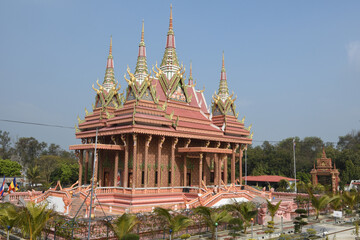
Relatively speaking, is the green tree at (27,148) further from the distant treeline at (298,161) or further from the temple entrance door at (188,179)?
the temple entrance door at (188,179)

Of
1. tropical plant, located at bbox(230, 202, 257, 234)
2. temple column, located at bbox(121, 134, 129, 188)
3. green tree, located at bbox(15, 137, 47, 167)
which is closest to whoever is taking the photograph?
tropical plant, located at bbox(230, 202, 257, 234)

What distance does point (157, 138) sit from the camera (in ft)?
81.2

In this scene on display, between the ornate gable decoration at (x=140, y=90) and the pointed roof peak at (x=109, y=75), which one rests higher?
the pointed roof peak at (x=109, y=75)

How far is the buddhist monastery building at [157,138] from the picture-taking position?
2267 centimetres

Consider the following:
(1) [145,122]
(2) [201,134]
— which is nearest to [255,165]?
(2) [201,134]

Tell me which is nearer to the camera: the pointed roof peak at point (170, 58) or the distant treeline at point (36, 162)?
the pointed roof peak at point (170, 58)

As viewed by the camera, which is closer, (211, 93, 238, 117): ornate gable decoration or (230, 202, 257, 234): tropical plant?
(230, 202, 257, 234): tropical plant

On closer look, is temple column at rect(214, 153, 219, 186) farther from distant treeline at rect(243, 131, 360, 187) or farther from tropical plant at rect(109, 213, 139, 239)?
distant treeline at rect(243, 131, 360, 187)

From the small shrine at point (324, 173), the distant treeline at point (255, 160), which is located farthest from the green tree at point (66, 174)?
the small shrine at point (324, 173)

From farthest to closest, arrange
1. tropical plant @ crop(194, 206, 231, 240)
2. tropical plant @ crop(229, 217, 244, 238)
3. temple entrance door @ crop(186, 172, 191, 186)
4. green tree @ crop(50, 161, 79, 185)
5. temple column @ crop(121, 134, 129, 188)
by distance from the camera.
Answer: green tree @ crop(50, 161, 79, 185) → temple entrance door @ crop(186, 172, 191, 186) → temple column @ crop(121, 134, 129, 188) → tropical plant @ crop(229, 217, 244, 238) → tropical plant @ crop(194, 206, 231, 240)

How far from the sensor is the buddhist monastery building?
22.7 metres

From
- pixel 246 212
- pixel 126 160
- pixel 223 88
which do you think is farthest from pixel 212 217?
pixel 223 88

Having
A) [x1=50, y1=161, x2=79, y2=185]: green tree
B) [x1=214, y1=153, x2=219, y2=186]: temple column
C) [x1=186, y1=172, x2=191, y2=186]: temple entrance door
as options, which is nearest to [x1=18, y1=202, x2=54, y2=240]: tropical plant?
[x1=186, y1=172, x2=191, y2=186]: temple entrance door

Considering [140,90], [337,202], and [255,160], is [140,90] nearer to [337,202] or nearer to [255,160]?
[337,202]
